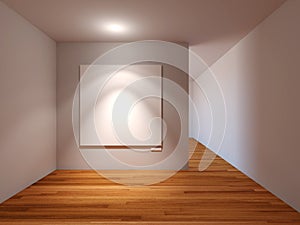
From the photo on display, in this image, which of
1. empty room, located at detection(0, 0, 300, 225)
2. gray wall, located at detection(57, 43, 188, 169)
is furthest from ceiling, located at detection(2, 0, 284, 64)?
gray wall, located at detection(57, 43, 188, 169)

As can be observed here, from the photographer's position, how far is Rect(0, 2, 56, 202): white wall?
3.57 metres

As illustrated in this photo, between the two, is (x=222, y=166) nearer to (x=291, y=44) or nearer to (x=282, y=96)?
(x=282, y=96)

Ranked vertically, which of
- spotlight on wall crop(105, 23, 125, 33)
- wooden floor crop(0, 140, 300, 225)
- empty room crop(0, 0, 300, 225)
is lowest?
wooden floor crop(0, 140, 300, 225)

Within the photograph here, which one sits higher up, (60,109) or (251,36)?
(251,36)

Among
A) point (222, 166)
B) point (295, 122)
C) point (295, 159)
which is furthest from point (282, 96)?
point (222, 166)

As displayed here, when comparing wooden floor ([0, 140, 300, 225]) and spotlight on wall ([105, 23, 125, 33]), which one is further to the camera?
spotlight on wall ([105, 23, 125, 33])

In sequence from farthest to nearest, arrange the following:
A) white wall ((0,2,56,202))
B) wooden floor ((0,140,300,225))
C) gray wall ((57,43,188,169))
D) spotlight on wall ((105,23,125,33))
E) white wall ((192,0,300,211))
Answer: gray wall ((57,43,188,169))
spotlight on wall ((105,23,125,33))
white wall ((0,2,56,202))
white wall ((192,0,300,211))
wooden floor ((0,140,300,225))

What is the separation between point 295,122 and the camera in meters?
3.22

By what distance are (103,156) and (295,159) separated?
3.26 meters

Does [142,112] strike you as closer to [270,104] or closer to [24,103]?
[24,103]

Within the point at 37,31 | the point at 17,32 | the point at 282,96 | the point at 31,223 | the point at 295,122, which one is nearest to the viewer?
the point at 31,223

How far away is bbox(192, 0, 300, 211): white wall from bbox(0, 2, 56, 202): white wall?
3.24m

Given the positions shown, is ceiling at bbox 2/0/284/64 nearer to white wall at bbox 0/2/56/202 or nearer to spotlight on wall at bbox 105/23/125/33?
spotlight on wall at bbox 105/23/125/33

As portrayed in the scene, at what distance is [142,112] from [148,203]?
7.23 feet
